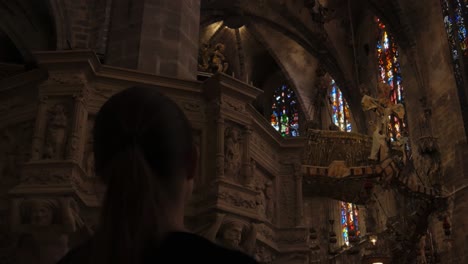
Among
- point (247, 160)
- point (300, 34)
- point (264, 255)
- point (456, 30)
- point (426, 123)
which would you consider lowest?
point (264, 255)

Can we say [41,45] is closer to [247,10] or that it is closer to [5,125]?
[5,125]

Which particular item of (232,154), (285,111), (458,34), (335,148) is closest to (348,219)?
(285,111)

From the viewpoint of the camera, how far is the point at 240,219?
404 cm

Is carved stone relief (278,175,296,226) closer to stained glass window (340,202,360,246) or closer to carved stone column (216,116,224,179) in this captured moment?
carved stone column (216,116,224,179)

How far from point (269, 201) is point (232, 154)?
0.82m

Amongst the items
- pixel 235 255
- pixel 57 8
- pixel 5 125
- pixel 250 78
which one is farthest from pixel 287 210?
pixel 250 78

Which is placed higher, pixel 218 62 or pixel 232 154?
pixel 218 62

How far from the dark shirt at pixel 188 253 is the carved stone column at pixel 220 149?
305cm

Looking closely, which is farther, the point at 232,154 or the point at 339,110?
the point at 339,110

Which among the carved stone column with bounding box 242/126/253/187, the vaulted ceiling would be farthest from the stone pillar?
the vaulted ceiling

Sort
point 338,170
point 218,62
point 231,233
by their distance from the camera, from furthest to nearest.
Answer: point 338,170 < point 218,62 < point 231,233

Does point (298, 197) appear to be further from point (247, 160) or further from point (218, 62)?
point (218, 62)

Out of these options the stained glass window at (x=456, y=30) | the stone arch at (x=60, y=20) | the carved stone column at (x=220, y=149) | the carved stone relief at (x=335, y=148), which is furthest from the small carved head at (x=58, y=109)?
the stained glass window at (x=456, y=30)

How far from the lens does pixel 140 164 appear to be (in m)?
1.03
